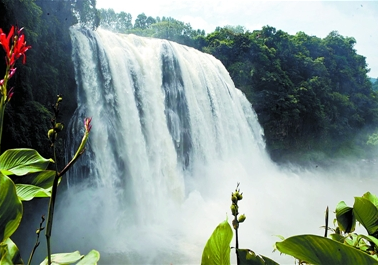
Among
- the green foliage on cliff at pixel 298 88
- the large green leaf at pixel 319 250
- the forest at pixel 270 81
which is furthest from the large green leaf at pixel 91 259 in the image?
the green foliage on cliff at pixel 298 88

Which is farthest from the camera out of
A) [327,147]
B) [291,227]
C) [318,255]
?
[327,147]

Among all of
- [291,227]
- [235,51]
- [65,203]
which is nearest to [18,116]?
[65,203]

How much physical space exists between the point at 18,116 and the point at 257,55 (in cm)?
1499

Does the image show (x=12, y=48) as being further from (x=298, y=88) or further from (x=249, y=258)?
(x=298, y=88)

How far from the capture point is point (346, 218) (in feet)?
3.70

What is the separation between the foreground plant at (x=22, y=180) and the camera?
0.54 m

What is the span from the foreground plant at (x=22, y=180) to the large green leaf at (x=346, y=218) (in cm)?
87

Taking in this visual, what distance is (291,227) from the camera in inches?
336

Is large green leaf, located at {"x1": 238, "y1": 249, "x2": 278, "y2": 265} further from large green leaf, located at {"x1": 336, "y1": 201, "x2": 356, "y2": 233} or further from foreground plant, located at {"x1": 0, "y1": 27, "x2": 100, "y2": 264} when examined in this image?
large green leaf, located at {"x1": 336, "y1": 201, "x2": 356, "y2": 233}

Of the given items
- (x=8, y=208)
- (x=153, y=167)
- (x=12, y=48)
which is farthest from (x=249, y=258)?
(x=153, y=167)

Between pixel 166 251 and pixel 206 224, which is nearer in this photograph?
pixel 166 251

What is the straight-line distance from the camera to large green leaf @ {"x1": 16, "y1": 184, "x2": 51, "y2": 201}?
79cm

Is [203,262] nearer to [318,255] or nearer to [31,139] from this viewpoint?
[318,255]

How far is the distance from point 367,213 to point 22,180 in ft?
3.51
